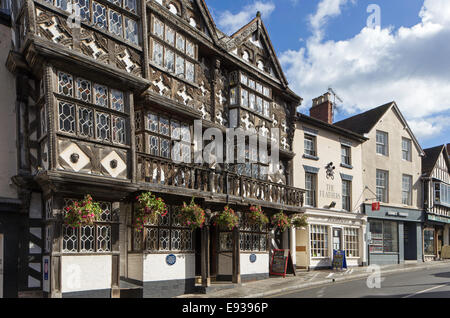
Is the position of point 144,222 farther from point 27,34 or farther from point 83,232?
point 27,34

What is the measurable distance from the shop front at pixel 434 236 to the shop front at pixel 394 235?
120 cm

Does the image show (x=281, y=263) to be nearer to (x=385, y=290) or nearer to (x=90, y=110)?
(x=385, y=290)

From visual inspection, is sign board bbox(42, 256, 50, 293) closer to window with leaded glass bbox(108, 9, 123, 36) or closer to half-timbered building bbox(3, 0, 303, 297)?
half-timbered building bbox(3, 0, 303, 297)

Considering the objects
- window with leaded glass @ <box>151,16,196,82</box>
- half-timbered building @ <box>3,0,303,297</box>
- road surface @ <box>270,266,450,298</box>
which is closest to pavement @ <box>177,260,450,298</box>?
road surface @ <box>270,266,450,298</box>

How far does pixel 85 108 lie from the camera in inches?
416

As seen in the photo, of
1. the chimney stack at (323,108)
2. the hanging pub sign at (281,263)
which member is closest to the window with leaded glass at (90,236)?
the hanging pub sign at (281,263)

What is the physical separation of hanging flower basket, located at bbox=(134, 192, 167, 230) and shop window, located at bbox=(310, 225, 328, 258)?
37.6ft

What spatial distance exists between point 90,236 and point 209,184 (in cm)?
465

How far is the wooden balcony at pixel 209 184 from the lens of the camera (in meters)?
11.9

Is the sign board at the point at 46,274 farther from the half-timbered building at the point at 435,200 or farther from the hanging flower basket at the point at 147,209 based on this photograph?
the half-timbered building at the point at 435,200

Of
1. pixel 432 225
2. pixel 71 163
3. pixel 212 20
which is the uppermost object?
pixel 212 20

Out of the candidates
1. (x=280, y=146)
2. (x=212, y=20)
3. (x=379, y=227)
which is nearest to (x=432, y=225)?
(x=379, y=227)

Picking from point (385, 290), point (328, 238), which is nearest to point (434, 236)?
point (328, 238)

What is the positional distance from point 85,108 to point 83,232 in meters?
3.19
